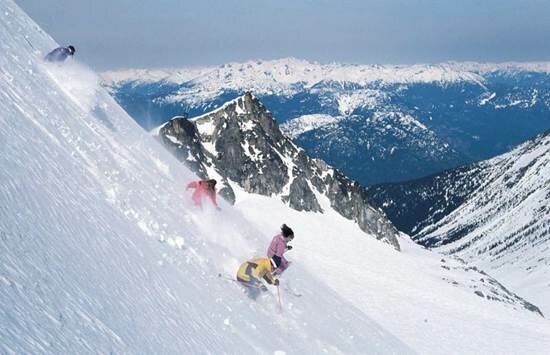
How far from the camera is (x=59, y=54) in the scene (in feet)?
94.1

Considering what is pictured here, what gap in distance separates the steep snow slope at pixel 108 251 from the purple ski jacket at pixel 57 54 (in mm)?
602

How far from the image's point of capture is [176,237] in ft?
58.3

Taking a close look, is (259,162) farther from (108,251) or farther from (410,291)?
(108,251)

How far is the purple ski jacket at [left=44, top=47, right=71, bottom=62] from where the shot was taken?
92.8ft

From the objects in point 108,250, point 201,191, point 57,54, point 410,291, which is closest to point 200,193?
point 201,191

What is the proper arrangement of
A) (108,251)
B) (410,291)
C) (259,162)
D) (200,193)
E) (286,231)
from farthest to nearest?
→ (259,162) < (410,291) < (200,193) < (286,231) < (108,251)

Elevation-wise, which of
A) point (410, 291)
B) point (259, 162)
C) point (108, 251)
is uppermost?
point (259, 162)

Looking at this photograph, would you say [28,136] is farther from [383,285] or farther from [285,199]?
[285,199]

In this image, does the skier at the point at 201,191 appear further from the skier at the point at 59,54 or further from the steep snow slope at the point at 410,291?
the skier at the point at 59,54

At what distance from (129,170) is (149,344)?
12048 millimetres

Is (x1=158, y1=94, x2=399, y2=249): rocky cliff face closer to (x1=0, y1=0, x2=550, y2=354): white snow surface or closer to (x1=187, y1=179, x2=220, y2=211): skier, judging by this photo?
(x1=0, y1=0, x2=550, y2=354): white snow surface

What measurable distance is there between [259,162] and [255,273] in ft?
260

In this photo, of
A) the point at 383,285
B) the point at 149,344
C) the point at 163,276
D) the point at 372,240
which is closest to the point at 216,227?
the point at 163,276

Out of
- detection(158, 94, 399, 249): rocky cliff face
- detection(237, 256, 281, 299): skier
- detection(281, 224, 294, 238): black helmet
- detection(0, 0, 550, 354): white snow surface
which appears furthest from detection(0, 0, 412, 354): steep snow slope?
detection(158, 94, 399, 249): rocky cliff face
